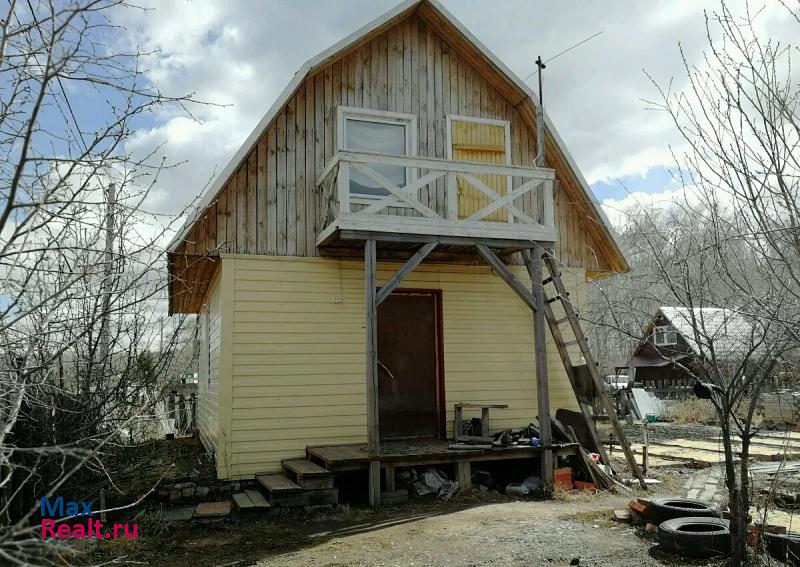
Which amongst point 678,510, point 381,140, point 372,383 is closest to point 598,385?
point 678,510

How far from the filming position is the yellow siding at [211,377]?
10312 millimetres

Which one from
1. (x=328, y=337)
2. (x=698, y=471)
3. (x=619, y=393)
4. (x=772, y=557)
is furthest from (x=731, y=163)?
(x=619, y=393)

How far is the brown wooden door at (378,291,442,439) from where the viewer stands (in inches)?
411

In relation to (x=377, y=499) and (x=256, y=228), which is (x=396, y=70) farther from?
(x=377, y=499)

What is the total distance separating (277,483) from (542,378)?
154 inches

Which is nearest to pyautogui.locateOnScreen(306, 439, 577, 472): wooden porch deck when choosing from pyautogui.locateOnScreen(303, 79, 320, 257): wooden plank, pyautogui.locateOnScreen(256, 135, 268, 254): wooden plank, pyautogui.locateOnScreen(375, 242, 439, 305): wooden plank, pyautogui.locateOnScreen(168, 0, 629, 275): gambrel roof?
pyautogui.locateOnScreen(375, 242, 439, 305): wooden plank

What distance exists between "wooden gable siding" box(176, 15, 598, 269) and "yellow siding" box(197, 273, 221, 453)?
1596 millimetres

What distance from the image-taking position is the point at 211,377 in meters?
11.4

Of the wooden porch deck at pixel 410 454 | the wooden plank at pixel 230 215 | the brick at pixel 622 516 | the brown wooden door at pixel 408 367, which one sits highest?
the wooden plank at pixel 230 215

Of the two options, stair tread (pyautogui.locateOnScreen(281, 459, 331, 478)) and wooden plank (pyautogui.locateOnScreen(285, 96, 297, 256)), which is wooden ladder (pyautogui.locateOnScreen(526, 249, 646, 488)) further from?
stair tread (pyautogui.locateOnScreen(281, 459, 331, 478))

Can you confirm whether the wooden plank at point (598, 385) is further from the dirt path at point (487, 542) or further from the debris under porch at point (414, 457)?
the dirt path at point (487, 542)

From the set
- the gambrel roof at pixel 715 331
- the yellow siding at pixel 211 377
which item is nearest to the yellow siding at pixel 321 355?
the yellow siding at pixel 211 377

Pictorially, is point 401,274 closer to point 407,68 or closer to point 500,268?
point 500,268

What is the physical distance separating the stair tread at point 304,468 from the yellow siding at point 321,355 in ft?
0.98
